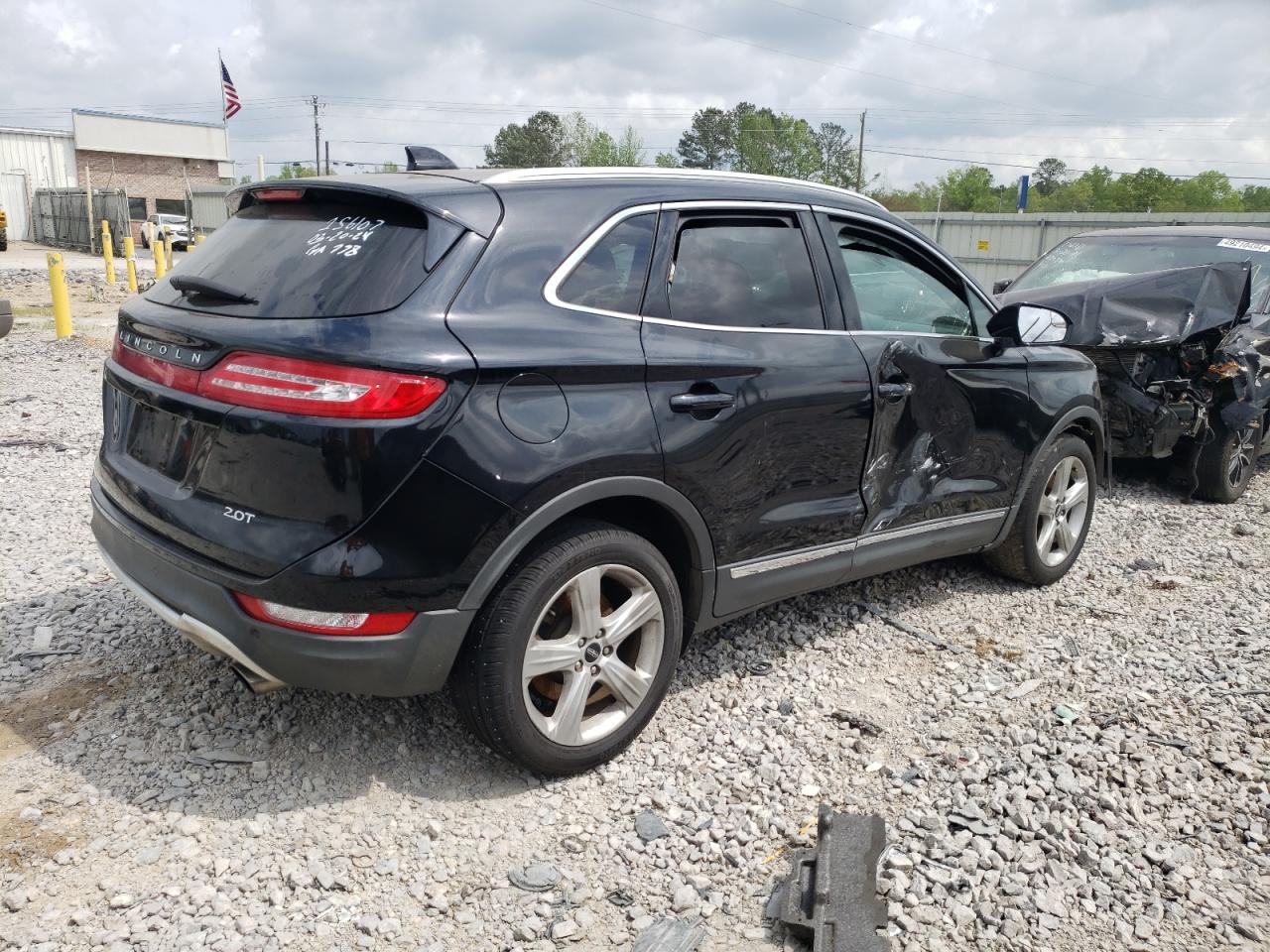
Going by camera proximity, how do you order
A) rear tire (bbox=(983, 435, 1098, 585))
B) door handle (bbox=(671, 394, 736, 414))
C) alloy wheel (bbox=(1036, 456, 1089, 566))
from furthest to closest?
alloy wheel (bbox=(1036, 456, 1089, 566)) < rear tire (bbox=(983, 435, 1098, 585)) < door handle (bbox=(671, 394, 736, 414))

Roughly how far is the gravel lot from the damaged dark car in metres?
2.38

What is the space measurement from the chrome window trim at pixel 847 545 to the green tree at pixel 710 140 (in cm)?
8394

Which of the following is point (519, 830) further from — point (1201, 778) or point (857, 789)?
point (1201, 778)

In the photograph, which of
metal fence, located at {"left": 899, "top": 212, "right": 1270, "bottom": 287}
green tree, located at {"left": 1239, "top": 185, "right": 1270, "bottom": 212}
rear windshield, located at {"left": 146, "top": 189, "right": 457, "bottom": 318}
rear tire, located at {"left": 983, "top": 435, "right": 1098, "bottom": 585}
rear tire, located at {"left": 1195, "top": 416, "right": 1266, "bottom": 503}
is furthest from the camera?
green tree, located at {"left": 1239, "top": 185, "right": 1270, "bottom": 212}

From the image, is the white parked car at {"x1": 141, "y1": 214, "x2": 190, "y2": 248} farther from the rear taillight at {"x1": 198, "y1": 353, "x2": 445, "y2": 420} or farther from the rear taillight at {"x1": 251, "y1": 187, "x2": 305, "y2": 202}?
the rear taillight at {"x1": 198, "y1": 353, "x2": 445, "y2": 420}

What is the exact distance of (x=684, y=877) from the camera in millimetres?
2863

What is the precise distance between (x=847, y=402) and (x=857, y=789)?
4.43ft

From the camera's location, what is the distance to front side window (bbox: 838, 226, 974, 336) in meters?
3.97

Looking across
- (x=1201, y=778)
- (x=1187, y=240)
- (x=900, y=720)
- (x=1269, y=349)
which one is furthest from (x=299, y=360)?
(x=1187, y=240)

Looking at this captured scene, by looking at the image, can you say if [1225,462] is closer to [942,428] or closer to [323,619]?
[942,428]

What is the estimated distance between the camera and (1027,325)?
4516 millimetres

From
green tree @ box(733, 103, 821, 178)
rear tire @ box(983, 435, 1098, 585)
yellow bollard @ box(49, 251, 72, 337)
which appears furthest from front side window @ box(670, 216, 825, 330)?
green tree @ box(733, 103, 821, 178)

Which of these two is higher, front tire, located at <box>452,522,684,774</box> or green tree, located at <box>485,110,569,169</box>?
green tree, located at <box>485,110,569,169</box>

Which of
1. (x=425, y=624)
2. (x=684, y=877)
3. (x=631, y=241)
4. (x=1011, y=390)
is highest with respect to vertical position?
(x=631, y=241)
